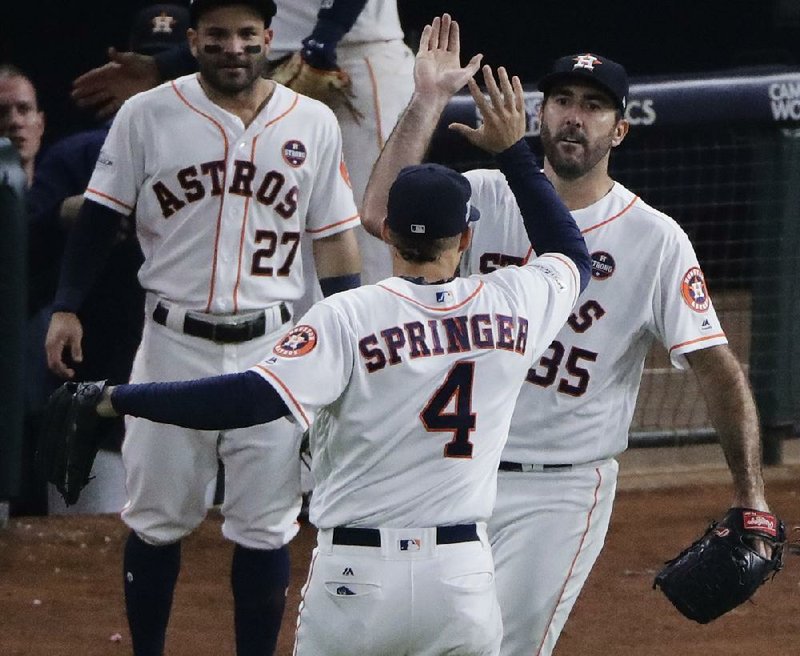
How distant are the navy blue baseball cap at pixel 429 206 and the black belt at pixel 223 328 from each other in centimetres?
113

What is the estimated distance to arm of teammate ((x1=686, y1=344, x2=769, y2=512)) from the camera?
3738 millimetres

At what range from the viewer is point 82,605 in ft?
17.3

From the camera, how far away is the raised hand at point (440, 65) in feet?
13.3

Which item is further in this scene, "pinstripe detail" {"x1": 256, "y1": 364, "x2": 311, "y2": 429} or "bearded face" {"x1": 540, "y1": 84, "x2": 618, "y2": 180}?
"bearded face" {"x1": 540, "y1": 84, "x2": 618, "y2": 180}

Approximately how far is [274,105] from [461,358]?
1.47 metres

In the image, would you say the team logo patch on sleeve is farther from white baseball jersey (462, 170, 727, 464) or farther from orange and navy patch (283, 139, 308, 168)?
orange and navy patch (283, 139, 308, 168)

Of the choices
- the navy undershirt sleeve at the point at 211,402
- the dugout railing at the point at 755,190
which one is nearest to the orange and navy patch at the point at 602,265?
the navy undershirt sleeve at the point at 211,402

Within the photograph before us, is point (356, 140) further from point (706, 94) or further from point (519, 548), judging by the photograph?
point (519, 548)

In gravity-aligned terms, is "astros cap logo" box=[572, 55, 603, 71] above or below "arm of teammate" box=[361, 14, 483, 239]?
above

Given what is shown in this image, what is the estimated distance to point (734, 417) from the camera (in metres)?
3.79

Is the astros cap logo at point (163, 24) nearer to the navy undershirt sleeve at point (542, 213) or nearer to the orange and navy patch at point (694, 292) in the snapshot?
the navy undershirt sleeve at point (542, 213)

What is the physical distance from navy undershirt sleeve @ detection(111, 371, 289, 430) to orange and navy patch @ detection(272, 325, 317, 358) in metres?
0.07

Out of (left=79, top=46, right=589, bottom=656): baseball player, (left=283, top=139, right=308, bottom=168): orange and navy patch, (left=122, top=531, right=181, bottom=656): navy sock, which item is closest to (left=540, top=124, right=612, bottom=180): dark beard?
(left=79, top=46, right=589, bottom=656): baseball player

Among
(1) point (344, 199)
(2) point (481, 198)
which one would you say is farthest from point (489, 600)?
(1) point (344, 199)
